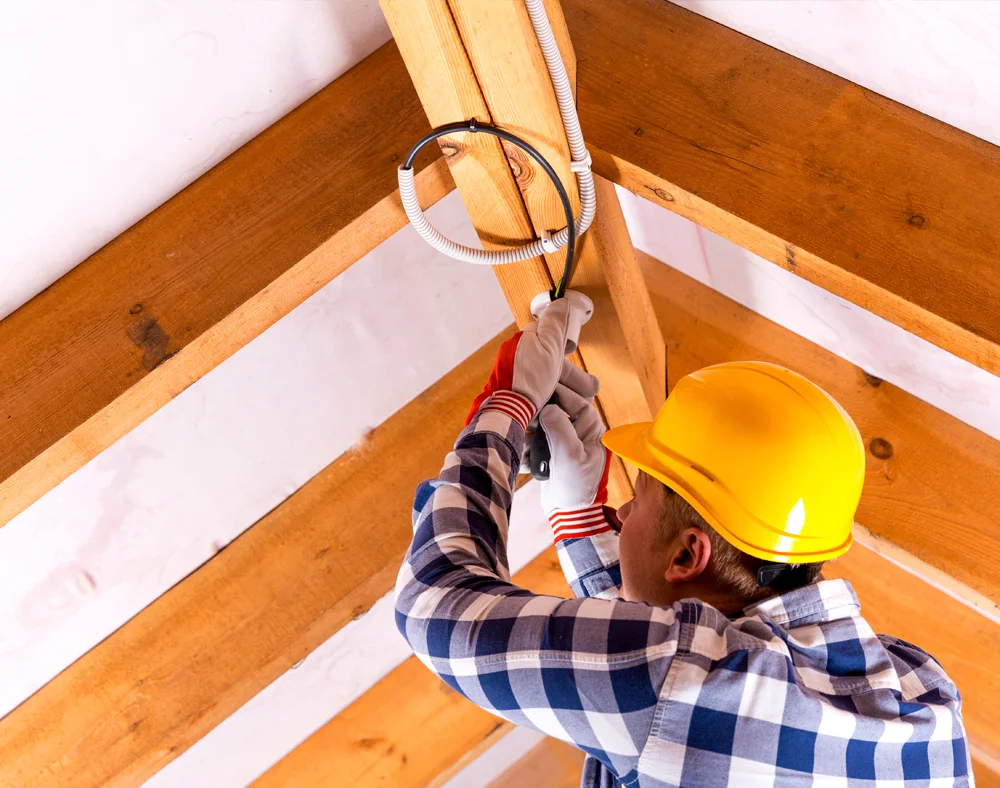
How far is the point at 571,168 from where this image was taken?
118 cm

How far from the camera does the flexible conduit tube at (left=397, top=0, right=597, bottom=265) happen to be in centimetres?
104

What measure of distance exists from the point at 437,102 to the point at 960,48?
612 mm

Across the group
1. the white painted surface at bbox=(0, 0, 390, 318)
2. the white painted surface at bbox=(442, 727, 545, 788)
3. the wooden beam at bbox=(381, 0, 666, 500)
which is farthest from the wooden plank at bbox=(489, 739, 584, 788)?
the white painted surface at bbox=(0, 0, 390, 318)

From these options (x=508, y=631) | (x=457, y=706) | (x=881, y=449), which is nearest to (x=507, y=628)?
(x=508, y=631)

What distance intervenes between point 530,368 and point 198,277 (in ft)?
1.54

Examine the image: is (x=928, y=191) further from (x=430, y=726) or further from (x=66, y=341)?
(x=430, y=726)

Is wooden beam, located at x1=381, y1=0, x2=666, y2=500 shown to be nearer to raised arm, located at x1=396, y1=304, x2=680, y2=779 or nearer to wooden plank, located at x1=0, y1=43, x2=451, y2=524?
wooden plank, located at x1=0, y1=43, x2=451, y2=524

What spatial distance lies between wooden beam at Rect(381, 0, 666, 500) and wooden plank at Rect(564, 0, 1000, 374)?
0.37 feet

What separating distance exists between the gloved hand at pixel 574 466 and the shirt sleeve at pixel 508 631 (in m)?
0.15

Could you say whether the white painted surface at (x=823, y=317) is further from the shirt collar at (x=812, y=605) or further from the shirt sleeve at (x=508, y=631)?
the shirt sleeve at (x=508, y=631)

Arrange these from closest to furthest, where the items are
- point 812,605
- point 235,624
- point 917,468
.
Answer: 1. point 812,605
2. point 917,468
3. point 235,624

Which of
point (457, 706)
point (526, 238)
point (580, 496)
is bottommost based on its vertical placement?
point (457, 706)

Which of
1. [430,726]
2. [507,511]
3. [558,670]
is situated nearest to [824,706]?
[558,670]

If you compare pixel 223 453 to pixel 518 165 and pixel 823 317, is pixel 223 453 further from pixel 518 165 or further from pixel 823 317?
pixel 823 317
